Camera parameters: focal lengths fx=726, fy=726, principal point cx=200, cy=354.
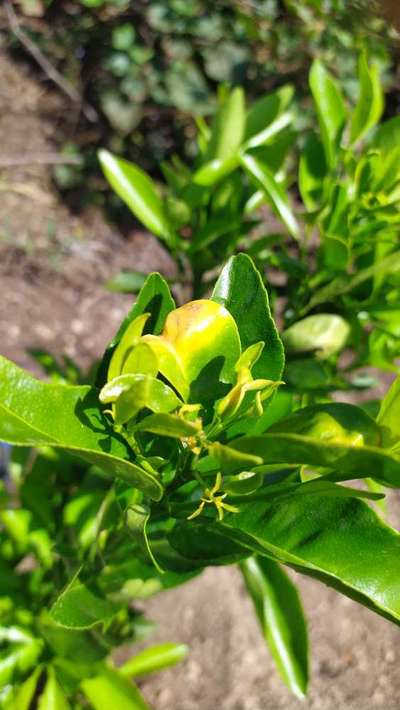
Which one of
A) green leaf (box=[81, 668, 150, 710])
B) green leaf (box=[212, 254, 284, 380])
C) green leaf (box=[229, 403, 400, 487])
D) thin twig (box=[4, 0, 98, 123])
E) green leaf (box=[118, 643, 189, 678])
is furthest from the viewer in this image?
Result: thin twig (box=[4, 0, 98, 123])

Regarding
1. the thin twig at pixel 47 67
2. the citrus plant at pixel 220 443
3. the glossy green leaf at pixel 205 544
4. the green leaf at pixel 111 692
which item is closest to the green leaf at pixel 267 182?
the citrus plant at pixel 220 443

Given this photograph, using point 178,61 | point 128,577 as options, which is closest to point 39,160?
point 178,61

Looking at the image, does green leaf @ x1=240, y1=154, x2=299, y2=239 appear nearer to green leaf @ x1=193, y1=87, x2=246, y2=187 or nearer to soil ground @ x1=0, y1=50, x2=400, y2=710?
green leaf @ x1=193, y1=87, x2=246, y2=187

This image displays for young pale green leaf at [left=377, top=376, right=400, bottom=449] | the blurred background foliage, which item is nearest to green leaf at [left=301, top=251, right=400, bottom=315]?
young pale green leaf at [left=377, top=376, right=400, bottom=449]

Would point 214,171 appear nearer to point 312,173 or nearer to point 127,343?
point 312,173

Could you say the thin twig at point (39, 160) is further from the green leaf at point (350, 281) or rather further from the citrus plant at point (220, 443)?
the citrus plant at point (220, 443)
